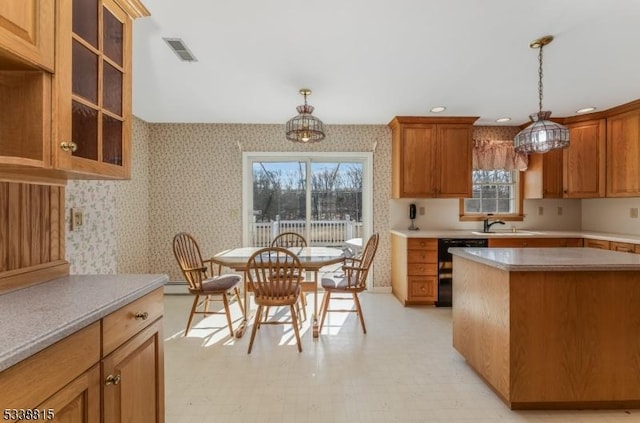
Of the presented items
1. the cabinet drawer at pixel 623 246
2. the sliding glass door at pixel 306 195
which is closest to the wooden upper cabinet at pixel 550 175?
the cabinet drawer at pixel 623 246

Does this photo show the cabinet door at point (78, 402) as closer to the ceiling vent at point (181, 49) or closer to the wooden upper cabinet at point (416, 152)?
the ceiling vent at point (181, 49)

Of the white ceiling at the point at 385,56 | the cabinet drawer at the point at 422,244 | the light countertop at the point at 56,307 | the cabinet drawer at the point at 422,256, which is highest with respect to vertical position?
the white ceiling at the point at 385,56

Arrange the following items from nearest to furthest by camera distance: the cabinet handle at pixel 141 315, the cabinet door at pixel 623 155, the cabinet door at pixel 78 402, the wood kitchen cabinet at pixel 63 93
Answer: the cabinet door at pixel 78 402 → the wood kitchen cabinet at pixel 63 93 → the cabinet handle at pixel 141 315 → the cabinet door at pixel 623 155

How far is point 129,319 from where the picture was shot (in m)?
1.23

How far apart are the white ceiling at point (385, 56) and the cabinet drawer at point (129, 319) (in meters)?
1.71

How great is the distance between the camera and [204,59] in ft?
8.36

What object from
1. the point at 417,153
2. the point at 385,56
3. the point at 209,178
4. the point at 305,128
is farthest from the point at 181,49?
the point at 417,153

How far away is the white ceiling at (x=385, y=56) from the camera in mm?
1927

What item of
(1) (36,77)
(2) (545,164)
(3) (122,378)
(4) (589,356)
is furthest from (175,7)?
(2) (545,164)

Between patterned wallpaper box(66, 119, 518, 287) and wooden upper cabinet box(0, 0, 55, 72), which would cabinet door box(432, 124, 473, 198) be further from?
wooden upper cabinet box(0, 0, 55, 72)

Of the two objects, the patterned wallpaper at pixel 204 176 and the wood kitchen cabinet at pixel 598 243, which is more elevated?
the patterned wallpaper at pixel 204 176

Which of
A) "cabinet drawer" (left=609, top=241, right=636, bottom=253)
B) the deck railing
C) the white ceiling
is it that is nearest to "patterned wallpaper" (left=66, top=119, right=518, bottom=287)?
the deck railing

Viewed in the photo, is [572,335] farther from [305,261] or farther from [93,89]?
[93,89]

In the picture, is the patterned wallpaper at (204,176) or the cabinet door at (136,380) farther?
the patterned wallpaper at (204,176)
